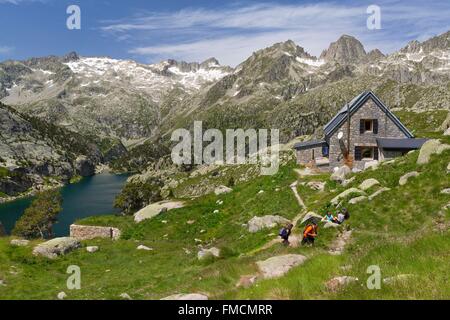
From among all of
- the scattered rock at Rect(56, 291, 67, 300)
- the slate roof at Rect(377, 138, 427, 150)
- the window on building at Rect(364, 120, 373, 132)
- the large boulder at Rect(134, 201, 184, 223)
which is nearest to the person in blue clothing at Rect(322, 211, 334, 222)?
the scattered rock at Rect(56, 291, 67, 300)

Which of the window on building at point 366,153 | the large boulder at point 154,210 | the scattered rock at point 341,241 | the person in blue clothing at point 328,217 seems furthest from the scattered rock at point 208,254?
the window on building at point 366,153

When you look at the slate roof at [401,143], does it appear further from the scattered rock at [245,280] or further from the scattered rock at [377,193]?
the scattered rock at [245,280]

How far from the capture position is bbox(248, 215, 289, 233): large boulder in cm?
3359

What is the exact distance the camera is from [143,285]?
23453 mm

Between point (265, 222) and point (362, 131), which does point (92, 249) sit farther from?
point (362, 131)

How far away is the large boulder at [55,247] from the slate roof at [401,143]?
1477 inches

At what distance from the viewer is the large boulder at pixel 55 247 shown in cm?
3216

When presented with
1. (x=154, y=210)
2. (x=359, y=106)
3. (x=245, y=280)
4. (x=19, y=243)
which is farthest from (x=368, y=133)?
(x=19, y=243)

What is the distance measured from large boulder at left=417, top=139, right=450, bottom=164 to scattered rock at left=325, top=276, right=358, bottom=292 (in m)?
21.9

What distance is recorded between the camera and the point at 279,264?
18.6m

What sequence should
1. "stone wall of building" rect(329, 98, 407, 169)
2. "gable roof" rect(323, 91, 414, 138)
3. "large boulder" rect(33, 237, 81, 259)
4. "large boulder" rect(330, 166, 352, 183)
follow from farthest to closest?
"stone wall of building" rect(329, 98, 407, 169) < "gable roof" rect(323, 91, 414, 138) < "large boulder" rect(330, 166, 352, 183) < "large boulder" rect(33, 237, 81, 259)

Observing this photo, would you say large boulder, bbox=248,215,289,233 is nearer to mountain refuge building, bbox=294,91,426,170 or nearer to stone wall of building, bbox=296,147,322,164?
mountain refuge building, bbox=294,91,426,170
